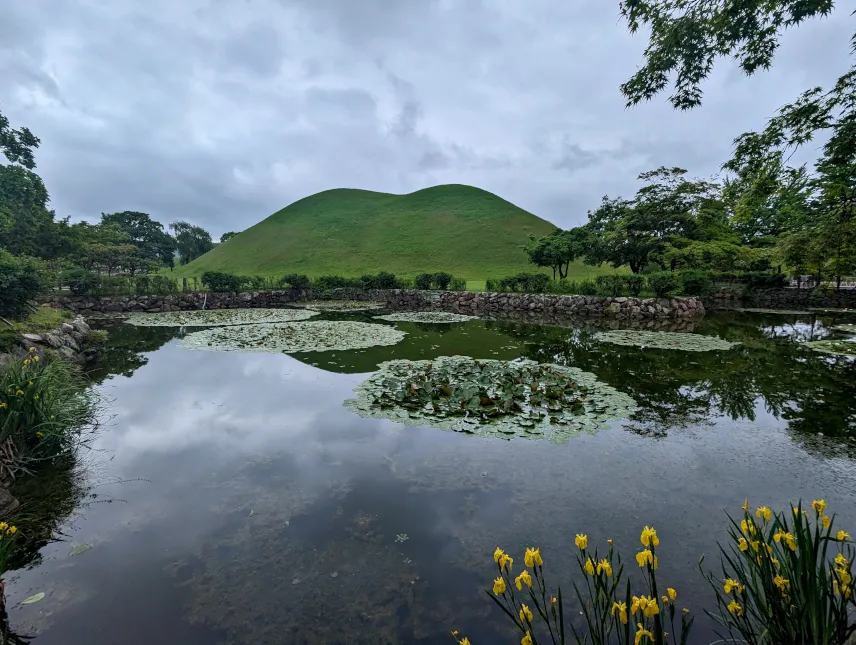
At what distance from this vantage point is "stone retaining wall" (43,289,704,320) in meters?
19.2

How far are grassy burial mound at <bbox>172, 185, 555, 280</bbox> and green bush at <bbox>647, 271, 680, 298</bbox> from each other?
63.7 ft

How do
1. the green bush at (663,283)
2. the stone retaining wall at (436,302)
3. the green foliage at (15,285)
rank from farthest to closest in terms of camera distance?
the green bush at (663,283) → the stone retaining wall at (436,302) → the green foliage at (15,285)

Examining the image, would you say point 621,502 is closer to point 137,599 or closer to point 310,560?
point 310,560

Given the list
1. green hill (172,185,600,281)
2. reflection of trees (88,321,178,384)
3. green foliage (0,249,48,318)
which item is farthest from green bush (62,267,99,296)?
green hill (172,185,600,281)

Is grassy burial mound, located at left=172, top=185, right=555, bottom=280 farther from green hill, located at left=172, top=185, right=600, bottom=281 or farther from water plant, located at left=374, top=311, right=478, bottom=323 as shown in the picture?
water plant, located at left=374, top=311, right=478, bottom=323

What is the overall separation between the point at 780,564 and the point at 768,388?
293 inches

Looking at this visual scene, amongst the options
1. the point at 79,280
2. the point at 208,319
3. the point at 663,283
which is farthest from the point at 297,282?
the point at 663,283

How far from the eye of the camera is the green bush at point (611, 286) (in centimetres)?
2075

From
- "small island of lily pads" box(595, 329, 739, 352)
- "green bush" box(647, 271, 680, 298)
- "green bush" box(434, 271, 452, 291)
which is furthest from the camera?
"green bush" box(434, 271, 452, 291)

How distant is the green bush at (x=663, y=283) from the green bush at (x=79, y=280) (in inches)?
1160

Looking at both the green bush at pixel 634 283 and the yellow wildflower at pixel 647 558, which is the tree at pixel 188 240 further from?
the yellow wildflower at pixel 647 558

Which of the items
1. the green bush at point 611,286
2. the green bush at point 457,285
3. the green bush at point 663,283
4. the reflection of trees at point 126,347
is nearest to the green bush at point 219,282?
the reflection of trees at point 126,347

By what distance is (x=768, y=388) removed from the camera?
7660 millimetres

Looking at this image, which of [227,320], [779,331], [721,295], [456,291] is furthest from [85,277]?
[721,295]
